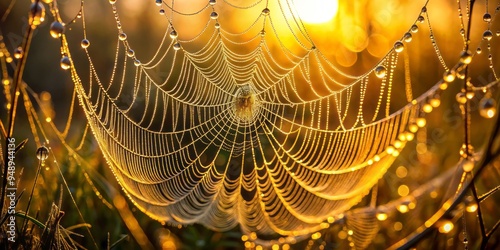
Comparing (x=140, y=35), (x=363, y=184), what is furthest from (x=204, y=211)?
(x=140, y=35)

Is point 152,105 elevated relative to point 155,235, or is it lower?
elevated

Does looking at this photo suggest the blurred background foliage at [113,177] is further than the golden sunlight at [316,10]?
No

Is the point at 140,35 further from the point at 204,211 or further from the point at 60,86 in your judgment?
the point at 204,211

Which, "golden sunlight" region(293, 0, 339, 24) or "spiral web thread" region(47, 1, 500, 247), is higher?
"golden sunlight" region(293, 0, 339, 24)

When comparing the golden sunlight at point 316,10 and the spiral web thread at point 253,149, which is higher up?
the golden sunlight at point 316,10

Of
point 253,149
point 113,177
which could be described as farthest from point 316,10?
point 113,177

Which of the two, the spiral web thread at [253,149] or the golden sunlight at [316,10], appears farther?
the golden sunlight at [316,10]

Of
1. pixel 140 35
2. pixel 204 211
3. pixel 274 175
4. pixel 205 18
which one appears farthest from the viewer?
pixel 140 35

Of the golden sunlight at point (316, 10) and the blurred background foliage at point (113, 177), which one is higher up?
the golden sunlight at point (316, 10)
